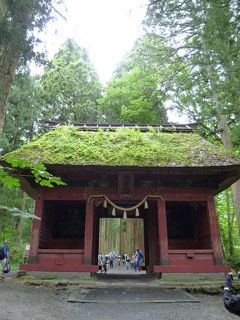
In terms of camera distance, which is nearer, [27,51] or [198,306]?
[198,306]

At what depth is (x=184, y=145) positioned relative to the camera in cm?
1062

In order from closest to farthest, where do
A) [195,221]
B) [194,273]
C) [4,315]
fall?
1. [4,315]
2. [194,273]
3. [195,221]

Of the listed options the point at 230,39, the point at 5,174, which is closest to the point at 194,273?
the point at 230,39

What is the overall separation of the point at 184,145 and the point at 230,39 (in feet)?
14.0

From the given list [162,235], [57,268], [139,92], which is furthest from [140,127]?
[139,92]

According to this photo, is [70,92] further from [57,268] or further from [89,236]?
[57,268]

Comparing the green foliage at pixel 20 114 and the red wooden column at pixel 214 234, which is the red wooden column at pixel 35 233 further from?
the green foliage at pixel 20 114

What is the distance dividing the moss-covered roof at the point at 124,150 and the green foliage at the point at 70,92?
504 inches

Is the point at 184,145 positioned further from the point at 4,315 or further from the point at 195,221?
the point at 4,315

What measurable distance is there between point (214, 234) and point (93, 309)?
16.7 ft

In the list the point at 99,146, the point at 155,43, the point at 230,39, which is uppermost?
the point at 155,43

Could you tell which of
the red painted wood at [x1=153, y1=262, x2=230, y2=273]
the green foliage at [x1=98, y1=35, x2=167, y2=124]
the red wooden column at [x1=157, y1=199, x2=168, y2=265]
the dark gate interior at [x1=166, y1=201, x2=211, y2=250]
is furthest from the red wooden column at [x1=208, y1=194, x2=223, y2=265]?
the green foliage at [x1=98, y1=35, x2=167, y2=124]

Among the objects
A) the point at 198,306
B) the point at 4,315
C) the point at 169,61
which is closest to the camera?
the point at 4,315

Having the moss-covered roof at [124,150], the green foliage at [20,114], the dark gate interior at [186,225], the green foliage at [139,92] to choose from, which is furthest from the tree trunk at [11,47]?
the green foliage at [20,114]
